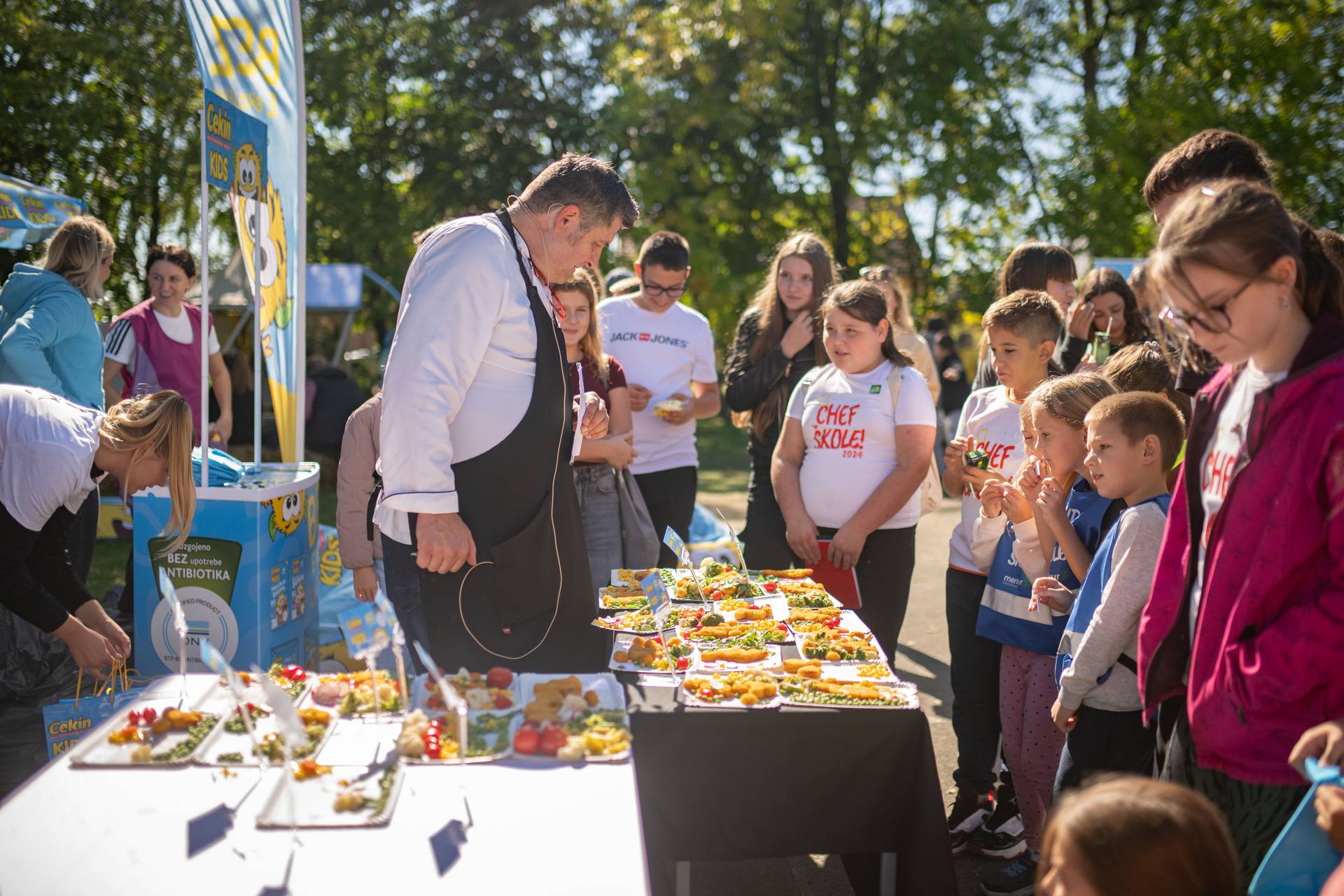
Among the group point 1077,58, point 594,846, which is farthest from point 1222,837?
point 1077,58

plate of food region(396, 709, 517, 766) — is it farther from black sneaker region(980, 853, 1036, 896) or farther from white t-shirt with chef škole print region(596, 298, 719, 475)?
white t-shirt with chef škole print region(596, 298, 719, 475)

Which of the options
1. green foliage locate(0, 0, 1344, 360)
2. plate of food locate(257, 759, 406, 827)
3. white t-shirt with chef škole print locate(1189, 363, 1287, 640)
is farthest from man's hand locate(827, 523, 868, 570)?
green foliage locate(0, 0, 1344, 360)

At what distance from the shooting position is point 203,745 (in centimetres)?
185

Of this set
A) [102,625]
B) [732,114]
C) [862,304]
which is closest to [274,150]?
[102,625]

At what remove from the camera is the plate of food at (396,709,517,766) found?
1815mm

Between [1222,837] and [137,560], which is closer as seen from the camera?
[1222,837]

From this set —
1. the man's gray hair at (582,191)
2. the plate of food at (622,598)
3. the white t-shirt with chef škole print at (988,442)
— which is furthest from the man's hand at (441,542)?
the white t-shirt with chef škole print at (988,442)

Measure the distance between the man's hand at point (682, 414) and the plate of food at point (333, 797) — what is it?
9.17ft

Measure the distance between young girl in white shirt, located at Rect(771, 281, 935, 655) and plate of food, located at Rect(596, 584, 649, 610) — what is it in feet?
2.34

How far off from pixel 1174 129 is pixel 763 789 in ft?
48.5

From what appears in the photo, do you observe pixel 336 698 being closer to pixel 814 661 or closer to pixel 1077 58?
pixel 814 661

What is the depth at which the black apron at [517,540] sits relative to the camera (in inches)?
94.6

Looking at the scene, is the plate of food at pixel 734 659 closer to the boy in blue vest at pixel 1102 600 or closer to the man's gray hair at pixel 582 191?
the boy in blue vest at pixel 1102 600

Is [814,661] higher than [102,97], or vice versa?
[102,97]
